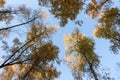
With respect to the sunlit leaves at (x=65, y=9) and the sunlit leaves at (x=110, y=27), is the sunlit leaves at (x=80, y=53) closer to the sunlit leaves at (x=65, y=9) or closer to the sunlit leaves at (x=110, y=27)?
the sunlit leaves at (x=110, y=27)

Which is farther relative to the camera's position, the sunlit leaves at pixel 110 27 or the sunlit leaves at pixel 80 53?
the sunlit leaves at pixel 80 53

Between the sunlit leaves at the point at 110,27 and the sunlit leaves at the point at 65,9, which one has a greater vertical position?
the sunlit leaves at the point at 65,9

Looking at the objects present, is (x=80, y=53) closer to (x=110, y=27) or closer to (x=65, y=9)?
(x=110, y=27)

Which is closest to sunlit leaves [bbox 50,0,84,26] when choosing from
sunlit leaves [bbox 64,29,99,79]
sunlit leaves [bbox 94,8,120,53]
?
sunlit leaves [bbox 94,8,120,53]

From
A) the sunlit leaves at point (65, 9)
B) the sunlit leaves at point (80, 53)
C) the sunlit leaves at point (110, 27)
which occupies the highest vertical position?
the sunlit leaves at point (65, 9)

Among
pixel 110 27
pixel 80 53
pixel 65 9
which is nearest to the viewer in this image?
pixel 65 9

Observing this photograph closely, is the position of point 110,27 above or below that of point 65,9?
below

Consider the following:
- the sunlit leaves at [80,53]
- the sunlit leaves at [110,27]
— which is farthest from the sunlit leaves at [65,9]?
the sunlit leaves at [80,53]

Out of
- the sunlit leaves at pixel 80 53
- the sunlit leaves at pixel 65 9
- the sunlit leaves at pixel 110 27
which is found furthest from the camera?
the sunlit leaves at pixel 80 53

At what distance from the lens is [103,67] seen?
16.6m

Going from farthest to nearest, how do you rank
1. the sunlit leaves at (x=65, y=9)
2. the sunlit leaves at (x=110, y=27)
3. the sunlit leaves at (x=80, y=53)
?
the sunlit leaves at (x=80, y=53) → the sunlit leaves at (x=110, y=27) → the sunlit leaves at (x=65, y=9)

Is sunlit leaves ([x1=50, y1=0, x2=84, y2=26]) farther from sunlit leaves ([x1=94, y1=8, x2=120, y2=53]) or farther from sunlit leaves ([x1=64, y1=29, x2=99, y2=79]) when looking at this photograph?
sunlit leaves ([x1=64, y1=29, x2=99, y2=79])

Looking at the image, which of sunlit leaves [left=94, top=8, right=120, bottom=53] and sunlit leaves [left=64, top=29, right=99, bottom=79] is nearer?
sunlit leaves [left=94, top=8, right=120, bottom=53]

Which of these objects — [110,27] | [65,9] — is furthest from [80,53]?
[65,9]
